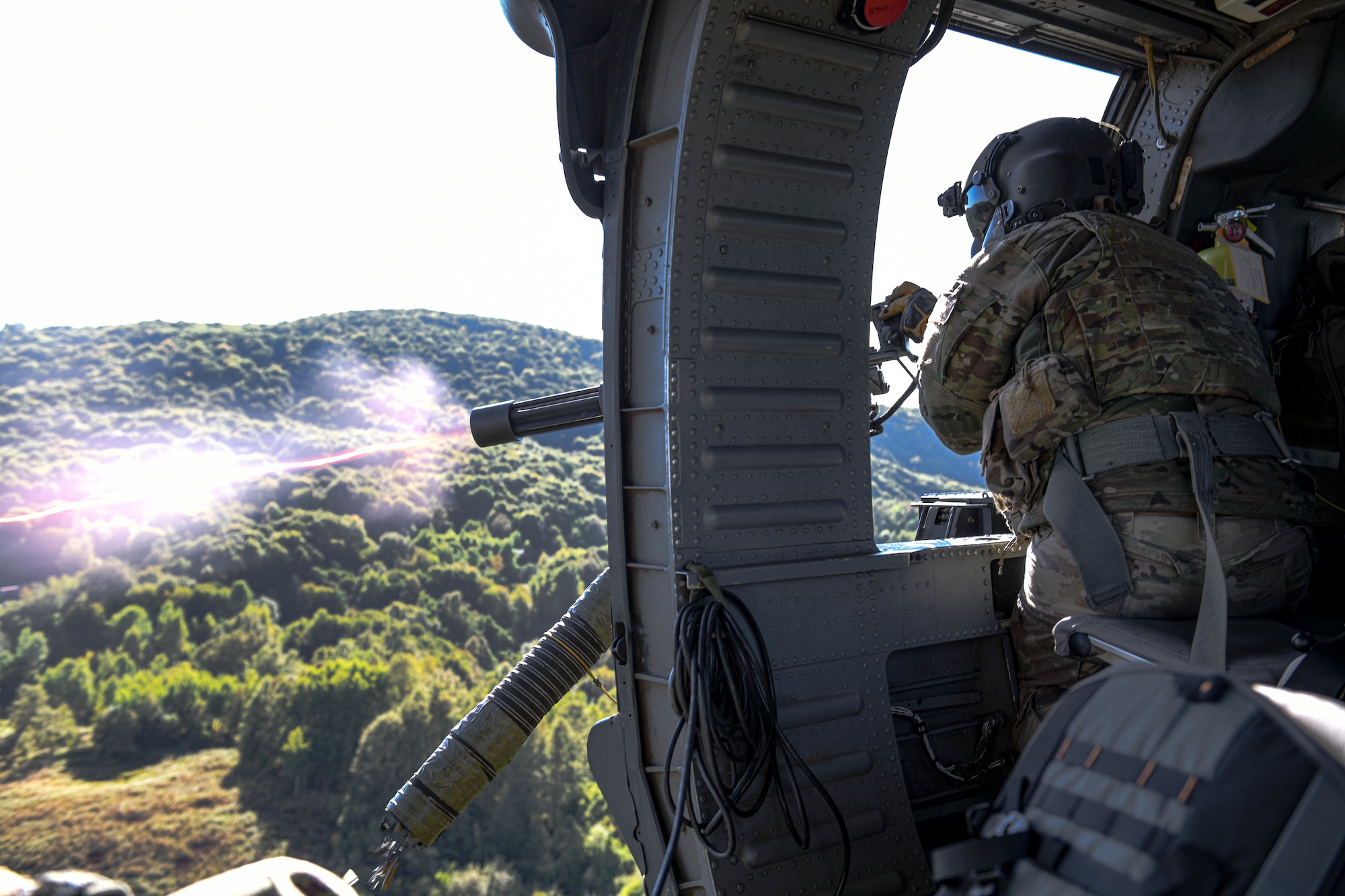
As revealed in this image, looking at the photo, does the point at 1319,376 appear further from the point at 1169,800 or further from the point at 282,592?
the point at 282,592

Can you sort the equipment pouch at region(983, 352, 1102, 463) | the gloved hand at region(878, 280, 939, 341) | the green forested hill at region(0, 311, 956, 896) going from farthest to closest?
the green forested hill at region(0, 311, 956, 896) < the gloved hand at region(878, 280, 939, 341) < the equipment pouch at region(983, 352, 1102, 463)

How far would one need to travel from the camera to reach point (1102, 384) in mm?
2262

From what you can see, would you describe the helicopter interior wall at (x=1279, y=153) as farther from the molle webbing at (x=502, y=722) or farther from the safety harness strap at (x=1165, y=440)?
the molle webbing at (x=502, y=722)

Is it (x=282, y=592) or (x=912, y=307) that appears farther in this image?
(x=282, y=592)

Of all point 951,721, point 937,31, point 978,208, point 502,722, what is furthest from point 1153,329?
point 502,722

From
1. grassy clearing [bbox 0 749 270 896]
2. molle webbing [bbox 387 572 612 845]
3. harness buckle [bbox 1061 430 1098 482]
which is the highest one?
harness buckle [bbox 1061 430 1098 482]

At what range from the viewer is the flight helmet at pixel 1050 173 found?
268 centimetres

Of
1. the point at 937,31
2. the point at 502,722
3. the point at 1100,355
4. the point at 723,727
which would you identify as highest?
the point at 937,31

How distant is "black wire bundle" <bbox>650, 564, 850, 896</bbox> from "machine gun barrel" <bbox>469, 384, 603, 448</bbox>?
99 centimetres

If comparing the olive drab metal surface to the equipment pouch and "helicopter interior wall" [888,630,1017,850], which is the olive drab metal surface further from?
the equipment pouch

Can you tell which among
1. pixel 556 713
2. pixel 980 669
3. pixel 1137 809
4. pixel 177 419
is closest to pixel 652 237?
pixel 980 669

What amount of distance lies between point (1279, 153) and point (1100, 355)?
2287mm

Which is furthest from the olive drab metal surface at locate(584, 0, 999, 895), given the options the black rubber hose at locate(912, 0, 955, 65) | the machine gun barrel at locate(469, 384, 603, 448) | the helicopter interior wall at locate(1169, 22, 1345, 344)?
the helicopter interior wall at locate(1169, 22, 1345, 344)

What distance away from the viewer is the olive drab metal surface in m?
2.50
